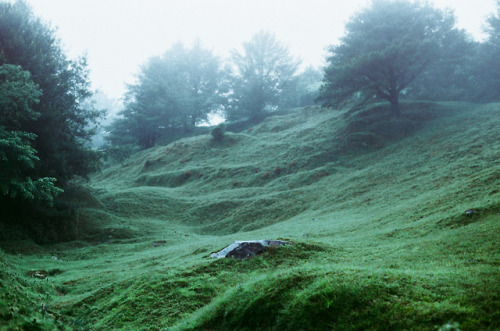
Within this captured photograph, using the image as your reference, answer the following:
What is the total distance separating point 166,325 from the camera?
6.52m

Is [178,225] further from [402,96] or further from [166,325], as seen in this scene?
[402,96]

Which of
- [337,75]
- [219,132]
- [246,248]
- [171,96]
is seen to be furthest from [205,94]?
[246,248]

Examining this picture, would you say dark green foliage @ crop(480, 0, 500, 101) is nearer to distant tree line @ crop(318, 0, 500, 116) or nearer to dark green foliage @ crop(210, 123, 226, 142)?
distant tree line @ crop(318, 0, 500, 116)

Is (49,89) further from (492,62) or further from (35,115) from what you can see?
(492,62)

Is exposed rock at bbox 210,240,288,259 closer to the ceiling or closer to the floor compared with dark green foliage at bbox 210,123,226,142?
closer to the floor

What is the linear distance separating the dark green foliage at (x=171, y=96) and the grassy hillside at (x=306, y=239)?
1746cm

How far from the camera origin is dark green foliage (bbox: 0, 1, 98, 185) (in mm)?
18594

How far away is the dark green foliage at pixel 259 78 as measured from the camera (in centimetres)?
5316

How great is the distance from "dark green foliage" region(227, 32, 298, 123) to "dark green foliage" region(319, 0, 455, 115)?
21934 mm

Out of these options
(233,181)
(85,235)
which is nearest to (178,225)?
(85,235)

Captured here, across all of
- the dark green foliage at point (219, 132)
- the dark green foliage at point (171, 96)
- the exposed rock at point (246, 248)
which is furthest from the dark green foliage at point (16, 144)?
the dark green foliage at point (171, 96)

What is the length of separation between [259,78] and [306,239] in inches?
1782

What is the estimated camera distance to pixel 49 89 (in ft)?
67.2

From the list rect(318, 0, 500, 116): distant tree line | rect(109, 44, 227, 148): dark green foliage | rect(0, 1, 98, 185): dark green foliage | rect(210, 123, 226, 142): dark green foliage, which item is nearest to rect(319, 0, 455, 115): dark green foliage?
rect(318, 0, 500, 116): distant tree line
